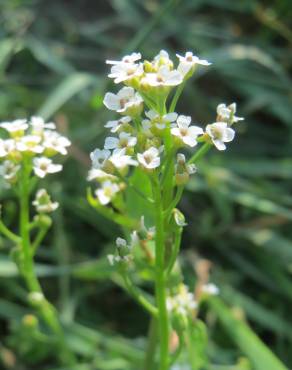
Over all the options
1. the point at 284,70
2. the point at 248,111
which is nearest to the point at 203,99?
the point at 248,111

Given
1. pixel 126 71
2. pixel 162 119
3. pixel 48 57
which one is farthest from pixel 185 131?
pixel 48 57

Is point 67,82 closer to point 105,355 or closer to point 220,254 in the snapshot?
point 220,254

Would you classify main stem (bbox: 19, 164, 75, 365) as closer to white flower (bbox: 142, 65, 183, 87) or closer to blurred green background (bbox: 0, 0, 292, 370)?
blurred green background (bbox: 0, 0, 292, 370)

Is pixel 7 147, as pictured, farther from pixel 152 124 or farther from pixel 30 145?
pixel 152 124

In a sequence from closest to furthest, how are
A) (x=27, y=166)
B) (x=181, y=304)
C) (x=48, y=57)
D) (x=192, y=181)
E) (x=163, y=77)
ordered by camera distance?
(x=163, y=77) < (x=27, y=166) < (x=181, y=304) < (x=192, y=181) < (x=48, y=57)

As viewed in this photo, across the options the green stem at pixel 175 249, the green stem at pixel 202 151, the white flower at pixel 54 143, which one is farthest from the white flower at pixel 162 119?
the white flower at pixel 54 143

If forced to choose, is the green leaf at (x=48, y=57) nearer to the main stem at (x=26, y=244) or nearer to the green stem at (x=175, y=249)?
the main stem at (x=26, y=244)
